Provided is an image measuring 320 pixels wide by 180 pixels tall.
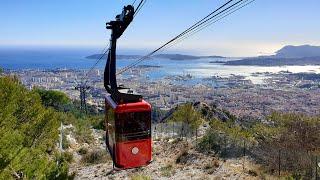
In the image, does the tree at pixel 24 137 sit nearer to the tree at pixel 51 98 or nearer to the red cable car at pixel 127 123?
the red cable car at pixel 127 123

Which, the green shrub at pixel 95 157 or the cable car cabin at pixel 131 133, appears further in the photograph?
the green shrub at pixel 95 157

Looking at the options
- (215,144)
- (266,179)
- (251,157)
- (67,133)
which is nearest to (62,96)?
(67,133)

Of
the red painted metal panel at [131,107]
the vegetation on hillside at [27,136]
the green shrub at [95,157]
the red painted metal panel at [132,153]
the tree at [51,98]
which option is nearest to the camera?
the vegetation on hillside at [27,136]

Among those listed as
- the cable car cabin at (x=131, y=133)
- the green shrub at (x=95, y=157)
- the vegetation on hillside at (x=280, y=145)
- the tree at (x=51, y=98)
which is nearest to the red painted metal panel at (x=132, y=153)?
the cable car cabin at (x=131, y=133)

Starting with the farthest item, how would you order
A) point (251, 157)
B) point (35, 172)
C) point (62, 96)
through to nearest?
point (62, 96), point (251, 157), point (35, 172)

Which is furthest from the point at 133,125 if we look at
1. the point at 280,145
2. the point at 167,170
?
the point at 280,145

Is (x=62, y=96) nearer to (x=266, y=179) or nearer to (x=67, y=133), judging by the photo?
(x=67, y=133)

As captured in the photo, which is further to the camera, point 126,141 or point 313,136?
point 313,136

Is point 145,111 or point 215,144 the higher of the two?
point 145,111
